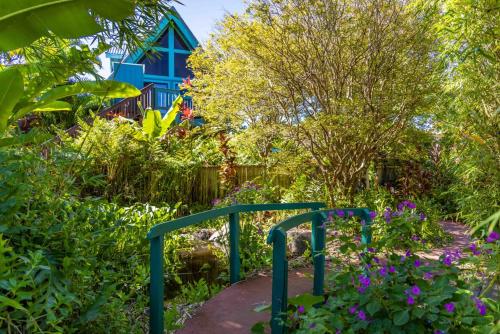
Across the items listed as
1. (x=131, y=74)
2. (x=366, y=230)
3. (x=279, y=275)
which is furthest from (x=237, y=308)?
(x=131, y=74)

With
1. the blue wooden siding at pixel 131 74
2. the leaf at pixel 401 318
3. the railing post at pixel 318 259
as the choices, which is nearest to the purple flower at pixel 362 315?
the leaf at pixel 401 318

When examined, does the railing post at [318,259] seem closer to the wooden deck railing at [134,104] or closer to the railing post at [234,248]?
the railing post at [234,248]

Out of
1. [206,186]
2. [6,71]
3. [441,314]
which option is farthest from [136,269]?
[206,186]

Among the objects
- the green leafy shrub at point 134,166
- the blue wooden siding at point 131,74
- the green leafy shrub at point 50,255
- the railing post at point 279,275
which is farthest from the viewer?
the blue wooden siding at point 131,74

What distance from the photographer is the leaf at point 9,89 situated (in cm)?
324

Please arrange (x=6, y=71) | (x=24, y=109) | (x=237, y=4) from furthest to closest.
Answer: (x=237, y=4) → (x=24, y=109) → (x=6, y=71)

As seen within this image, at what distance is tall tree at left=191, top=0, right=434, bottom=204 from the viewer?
22.1 feet

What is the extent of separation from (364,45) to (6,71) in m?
5.36

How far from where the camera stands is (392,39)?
6805mm

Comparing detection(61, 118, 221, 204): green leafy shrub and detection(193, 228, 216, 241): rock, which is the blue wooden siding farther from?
detection(193, 228, 216, 241): rock

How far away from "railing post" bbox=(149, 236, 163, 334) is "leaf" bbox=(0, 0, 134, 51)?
65.6 inches

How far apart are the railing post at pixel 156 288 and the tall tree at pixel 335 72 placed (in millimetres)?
4582

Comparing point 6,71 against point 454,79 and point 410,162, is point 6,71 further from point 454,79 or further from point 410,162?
point 410,162

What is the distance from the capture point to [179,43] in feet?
58.6
